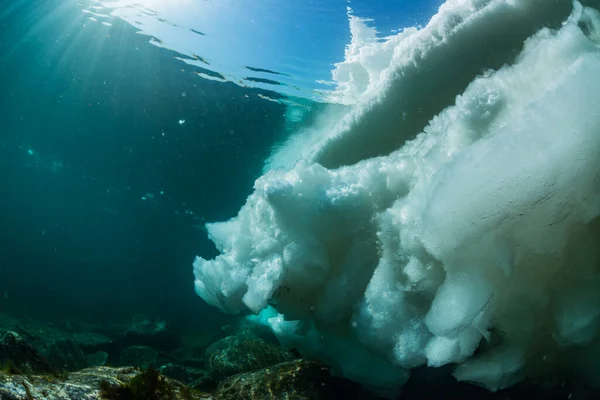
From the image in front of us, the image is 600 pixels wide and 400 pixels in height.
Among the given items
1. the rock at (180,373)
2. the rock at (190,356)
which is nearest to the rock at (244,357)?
the rock at (180,373)

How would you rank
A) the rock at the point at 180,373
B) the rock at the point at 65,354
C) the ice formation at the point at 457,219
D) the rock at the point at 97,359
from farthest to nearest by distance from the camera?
1. the rock at the point at 97,359
2. the rock at the point at 180,373
3. the rock at the point at 65,354
4. the ice formation at the point at 457,219

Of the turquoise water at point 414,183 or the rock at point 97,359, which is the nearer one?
the turquoise water at point 414,183

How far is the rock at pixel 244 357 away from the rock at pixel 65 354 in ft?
12.4

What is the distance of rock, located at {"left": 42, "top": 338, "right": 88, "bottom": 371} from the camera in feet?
31.2

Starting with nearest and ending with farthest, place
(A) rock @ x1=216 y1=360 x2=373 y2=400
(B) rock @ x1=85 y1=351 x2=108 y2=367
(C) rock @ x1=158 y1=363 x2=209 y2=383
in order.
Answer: (A) rock @ x1=216 y1=360 x2=373 y2=400 < (C) rock @ x1=158 y1=363 x2=209 y2=383 < (B) rock @ x1=85 y1=351 x2=108 y2=367

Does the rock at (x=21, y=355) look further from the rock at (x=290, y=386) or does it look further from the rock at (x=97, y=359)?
the rock at (x=97, y=359)

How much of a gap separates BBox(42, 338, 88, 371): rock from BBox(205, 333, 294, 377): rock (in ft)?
12.4

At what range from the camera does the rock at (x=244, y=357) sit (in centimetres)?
839

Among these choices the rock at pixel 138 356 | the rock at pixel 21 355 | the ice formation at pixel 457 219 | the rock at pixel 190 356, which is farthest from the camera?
the rock at pixel 190 356

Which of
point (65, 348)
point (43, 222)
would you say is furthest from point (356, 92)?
point (43, 222)

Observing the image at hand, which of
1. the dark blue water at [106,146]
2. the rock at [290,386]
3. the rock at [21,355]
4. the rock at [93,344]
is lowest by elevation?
the rock at [290,386]

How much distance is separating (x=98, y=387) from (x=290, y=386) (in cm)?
205

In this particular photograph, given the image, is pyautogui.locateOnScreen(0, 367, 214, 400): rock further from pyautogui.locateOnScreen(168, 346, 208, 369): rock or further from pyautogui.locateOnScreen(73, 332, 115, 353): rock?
pyautogui.locateOnScreen(73, 332, 115, 353): rock

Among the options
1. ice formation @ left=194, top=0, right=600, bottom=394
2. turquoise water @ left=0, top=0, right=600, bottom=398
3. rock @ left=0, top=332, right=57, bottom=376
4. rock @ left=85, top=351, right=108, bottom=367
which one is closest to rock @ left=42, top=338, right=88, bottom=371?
rock @ left=85, top=351, right=108, bottom=367
